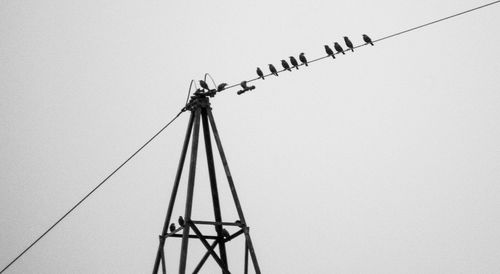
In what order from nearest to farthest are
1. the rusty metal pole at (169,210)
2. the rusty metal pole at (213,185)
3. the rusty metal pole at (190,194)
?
the rusty metal pole at (190,194) → the rusty metal pole at (169,210) → the rusty metal pole at (213,185)

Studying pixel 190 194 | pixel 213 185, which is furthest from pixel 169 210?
pixel 213 185

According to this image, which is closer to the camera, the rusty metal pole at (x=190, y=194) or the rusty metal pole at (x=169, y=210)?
the rusty metal pole at (x=190, y=194)

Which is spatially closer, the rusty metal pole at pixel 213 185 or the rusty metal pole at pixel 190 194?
the rusty metal pole at pixel 190 194

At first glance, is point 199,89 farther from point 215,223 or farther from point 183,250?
point 183,250

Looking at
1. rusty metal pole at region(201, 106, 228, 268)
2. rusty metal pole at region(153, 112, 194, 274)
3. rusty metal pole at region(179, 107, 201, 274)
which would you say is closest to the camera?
rusty metal pole at region(179, 107, 201, 274)

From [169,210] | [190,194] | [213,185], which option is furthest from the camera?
[213,185]

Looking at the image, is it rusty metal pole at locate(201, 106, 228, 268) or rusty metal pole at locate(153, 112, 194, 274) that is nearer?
rusty metal pole at locate(153, 112, 194, 274)

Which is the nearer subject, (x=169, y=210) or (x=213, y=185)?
(x=169, y=210)

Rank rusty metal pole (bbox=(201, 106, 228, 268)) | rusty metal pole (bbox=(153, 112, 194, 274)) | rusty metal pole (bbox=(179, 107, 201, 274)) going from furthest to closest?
rusty metal pole (bbox=(201, 106, 228, 268)) → rusty metal pole (bbox=(153, 112, 194, 274)) → rusty metal pole (bbox=(179, 107, 201, 274))

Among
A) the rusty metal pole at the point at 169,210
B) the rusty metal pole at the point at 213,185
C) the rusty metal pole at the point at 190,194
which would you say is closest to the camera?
the rusty metal pole at the point at 190,194

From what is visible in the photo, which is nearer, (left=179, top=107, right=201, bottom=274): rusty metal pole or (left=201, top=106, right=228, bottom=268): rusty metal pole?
(left=179, top=107, right=201, bottom=274): rusty metal pole

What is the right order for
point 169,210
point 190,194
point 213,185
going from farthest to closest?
point 213,185
point 169,210
point 190,194

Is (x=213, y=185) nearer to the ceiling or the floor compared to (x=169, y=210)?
nearer to the ceiling

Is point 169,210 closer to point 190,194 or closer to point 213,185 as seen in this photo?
point 190,194
